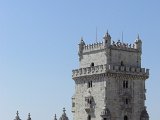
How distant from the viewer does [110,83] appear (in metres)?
118

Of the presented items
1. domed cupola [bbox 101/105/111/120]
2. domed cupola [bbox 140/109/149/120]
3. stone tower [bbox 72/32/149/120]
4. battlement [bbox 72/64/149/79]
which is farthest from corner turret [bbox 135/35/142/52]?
domed cupola [bbox 101/105/111/120]

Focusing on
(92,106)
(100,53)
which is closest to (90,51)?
(100,53)

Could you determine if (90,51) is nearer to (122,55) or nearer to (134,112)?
(122,55)

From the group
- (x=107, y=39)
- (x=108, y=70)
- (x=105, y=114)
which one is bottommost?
(x=105, y=114)

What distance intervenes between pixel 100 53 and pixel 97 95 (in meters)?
7.75

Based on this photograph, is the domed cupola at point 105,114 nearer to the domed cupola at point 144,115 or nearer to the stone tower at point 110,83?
the stone tower at point 110,83

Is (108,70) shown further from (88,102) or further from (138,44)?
(138,44)

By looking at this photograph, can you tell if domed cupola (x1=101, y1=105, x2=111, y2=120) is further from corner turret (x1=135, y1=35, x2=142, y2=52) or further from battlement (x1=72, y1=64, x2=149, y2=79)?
corner turret (x1=135, y1=35, x2=142, y2=52)

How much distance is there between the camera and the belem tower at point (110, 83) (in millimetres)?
117375

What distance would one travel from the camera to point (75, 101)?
12369 centimetres

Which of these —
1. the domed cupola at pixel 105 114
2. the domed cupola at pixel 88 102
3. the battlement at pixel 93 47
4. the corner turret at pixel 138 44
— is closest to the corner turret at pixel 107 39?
the battlement at pixel 93 47

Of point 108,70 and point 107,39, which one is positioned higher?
point 107,39

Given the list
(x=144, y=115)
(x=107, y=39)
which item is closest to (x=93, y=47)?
(x=107, y=39)

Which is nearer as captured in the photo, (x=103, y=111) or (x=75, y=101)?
(x=103, y=111)
